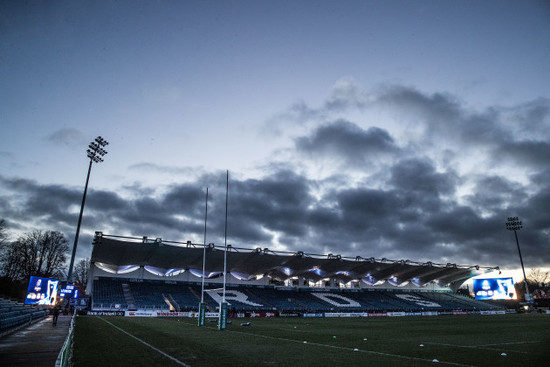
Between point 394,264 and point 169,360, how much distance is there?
69160mm

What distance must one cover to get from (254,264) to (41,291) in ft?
116

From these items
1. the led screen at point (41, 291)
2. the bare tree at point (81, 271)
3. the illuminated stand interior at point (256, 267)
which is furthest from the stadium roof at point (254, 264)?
the bare tree at point (81, 271)

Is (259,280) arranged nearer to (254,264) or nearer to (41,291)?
(254,264)

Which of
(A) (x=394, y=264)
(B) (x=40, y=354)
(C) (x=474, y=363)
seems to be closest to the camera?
(C) (x=474, y=363)

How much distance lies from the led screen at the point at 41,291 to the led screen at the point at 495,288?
2978 inches

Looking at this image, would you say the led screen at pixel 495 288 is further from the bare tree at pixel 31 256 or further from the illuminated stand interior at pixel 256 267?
the bare tree at pixel 31 256

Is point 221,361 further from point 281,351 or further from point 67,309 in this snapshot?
point 67,309

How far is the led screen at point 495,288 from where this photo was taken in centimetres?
6894

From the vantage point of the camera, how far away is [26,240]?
213 feet

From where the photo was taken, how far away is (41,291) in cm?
3562

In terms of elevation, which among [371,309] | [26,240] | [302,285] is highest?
[26,240]

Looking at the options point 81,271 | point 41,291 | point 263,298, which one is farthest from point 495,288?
point 81,271

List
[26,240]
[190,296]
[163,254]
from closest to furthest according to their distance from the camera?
[163,254]
[190,296]
[26,240]

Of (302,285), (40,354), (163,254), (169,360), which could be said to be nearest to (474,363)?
(169,360)
